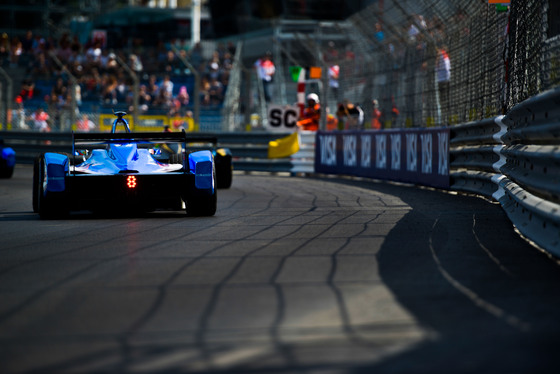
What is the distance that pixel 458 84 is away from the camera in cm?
1452

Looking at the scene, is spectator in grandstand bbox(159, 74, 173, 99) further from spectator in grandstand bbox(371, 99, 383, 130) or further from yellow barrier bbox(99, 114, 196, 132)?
spectator in grandstand bbox(371, 99, 383, 130)

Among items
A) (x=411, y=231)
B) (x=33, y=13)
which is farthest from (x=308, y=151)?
(x=33, y=13)

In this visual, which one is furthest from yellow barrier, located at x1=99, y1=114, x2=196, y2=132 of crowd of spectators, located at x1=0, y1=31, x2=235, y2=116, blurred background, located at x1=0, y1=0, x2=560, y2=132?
crowd of spectators, located at x1=0, y1=31, x2=235, y2=116

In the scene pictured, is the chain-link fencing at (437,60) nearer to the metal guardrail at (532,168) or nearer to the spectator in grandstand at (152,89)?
the metal guardrail at (532,168)

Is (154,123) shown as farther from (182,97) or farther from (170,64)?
(170,64)

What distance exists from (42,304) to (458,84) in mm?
10442

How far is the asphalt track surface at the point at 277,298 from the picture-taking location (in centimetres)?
367

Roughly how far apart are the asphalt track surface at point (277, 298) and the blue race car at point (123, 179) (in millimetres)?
625

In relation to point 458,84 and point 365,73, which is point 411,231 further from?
point 365,73

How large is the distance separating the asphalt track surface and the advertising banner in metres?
5.70

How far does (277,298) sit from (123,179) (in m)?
5.09

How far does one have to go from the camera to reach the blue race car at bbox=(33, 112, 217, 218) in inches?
388

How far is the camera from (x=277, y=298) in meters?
4.99


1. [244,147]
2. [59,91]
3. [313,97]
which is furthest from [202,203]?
[59,91]
